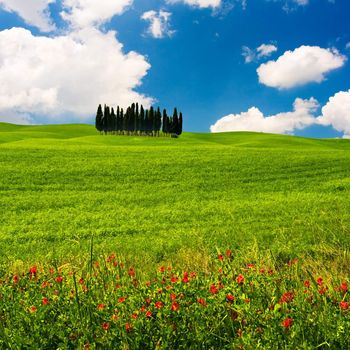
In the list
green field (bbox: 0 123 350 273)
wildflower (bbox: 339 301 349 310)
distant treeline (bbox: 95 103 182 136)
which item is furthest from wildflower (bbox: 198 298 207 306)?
distant treeline (bbox: 95 103 182 136)

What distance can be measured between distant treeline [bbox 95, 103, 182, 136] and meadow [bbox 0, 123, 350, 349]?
6974cm

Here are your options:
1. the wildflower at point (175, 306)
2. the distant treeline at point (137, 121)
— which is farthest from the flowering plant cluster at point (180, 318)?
the distant treeline at point (137, 121)

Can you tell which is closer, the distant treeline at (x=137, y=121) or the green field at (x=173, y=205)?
the green field at (x=173, y=205)

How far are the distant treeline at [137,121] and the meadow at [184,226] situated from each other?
6974cm

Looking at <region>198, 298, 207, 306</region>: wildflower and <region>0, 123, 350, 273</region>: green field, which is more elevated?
<region>198, 298, 207, 306</region>: wildflower

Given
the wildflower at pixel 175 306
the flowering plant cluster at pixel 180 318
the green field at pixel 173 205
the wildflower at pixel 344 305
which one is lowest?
the green field at pixel 173 205

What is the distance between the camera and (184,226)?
55.9 ft

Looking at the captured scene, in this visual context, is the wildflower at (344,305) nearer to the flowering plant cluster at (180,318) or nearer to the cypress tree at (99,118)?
the flowering plant cluster at (180,318)

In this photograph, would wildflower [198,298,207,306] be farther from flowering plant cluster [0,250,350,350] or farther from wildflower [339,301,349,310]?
wildflower [339,301,349,310]

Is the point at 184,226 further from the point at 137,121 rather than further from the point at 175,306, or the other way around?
the point at 137,121

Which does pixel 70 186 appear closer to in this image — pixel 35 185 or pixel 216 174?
pixel 35 185

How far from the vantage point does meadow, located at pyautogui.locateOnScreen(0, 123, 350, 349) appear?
4047 millimetres

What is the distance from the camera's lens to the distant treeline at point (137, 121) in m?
110

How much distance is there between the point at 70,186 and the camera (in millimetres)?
25828
